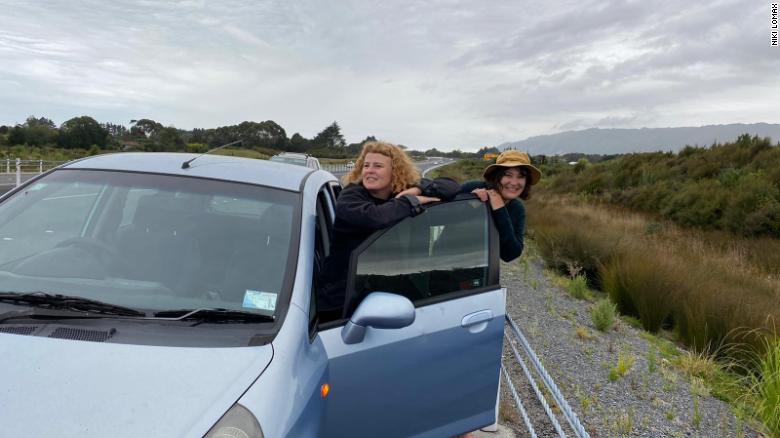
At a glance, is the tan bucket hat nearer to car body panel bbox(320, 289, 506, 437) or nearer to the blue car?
the blue car

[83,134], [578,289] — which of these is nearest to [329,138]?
[83,134]

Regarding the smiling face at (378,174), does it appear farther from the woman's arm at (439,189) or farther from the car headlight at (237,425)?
the car headlight at (237,425)

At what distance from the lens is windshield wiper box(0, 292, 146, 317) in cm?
238

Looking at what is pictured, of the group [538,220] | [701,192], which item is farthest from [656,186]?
[538,220]

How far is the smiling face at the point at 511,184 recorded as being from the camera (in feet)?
13.3

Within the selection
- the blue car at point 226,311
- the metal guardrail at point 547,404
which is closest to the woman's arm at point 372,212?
the blue car at point 226,311

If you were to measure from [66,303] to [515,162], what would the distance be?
9.43 feet

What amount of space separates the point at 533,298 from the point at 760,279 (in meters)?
4.51

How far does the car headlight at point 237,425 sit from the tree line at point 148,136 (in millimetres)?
19514

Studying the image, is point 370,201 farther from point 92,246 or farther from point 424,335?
point 92,246

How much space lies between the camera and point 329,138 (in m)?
51.9

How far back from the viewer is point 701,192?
A: 18562 millimetres

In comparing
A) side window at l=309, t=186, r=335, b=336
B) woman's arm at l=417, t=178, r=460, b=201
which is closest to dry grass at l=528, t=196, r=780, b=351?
woman's arm at l=417, t=178, r=460, b=201

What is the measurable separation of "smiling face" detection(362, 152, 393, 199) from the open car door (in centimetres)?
37
